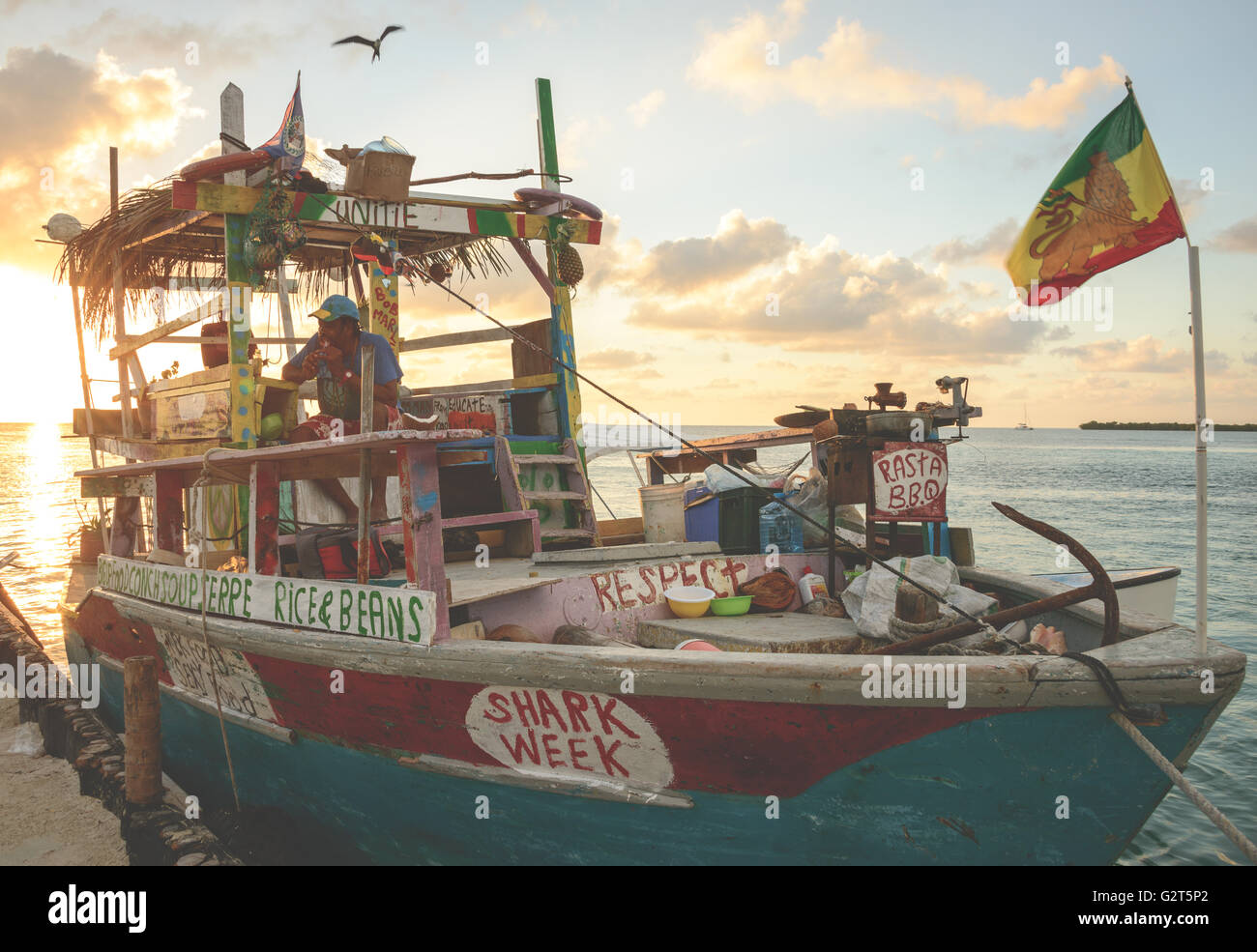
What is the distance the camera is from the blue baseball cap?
5.27 metres

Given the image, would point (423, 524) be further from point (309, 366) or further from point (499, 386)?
point (499, 386)

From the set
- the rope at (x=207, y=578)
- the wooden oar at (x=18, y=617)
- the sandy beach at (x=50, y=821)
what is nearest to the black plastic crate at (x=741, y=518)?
the rope at (x=207, y=578)

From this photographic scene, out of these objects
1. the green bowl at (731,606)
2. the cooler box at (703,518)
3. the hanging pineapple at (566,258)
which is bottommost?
the green bowl at (731,606)

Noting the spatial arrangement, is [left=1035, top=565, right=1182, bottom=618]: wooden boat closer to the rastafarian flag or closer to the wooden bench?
the rastafarian flag

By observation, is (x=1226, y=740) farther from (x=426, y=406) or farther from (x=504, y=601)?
(x=426, y=406)

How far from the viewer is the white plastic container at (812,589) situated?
5801 millimetres

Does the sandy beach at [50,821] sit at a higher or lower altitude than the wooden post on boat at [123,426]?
lower

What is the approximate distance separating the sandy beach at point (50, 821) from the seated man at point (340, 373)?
3.22m

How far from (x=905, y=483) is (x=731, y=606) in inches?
61.8

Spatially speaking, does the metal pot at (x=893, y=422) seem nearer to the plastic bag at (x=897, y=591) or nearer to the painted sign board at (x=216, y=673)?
the plastic bag at (x=897, y=591)

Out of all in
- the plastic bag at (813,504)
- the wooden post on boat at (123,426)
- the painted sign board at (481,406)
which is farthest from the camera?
the painted sign board at (481,406)

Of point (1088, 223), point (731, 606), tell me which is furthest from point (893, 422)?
point (1088, 223)

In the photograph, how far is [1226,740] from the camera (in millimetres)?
9336
